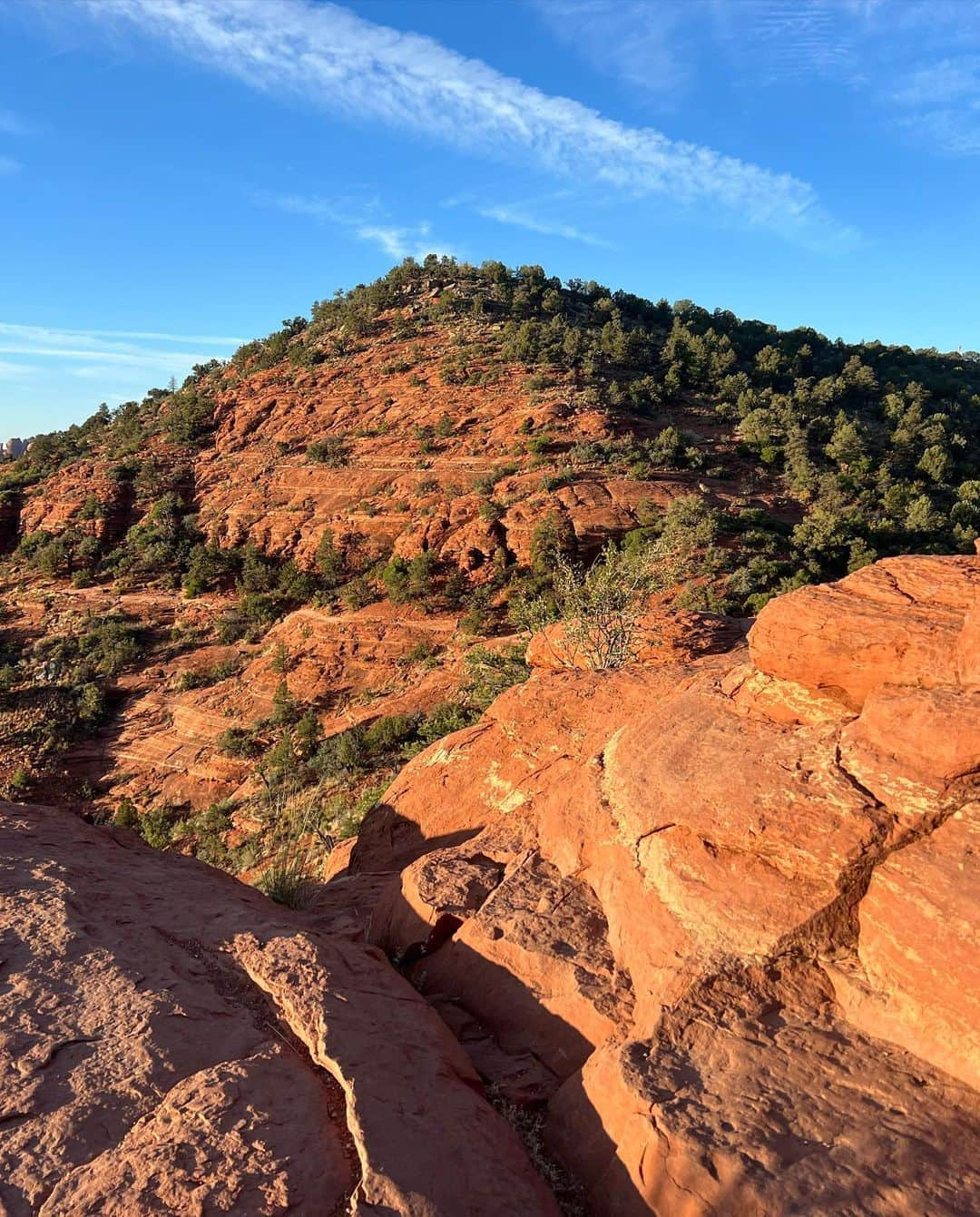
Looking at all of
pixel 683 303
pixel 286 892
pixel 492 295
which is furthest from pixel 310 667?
pixel 683 303

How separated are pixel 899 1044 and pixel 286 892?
7.01 metres

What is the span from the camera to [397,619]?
25.6m

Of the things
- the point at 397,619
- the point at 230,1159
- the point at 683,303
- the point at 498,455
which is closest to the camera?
the point at 230,1159

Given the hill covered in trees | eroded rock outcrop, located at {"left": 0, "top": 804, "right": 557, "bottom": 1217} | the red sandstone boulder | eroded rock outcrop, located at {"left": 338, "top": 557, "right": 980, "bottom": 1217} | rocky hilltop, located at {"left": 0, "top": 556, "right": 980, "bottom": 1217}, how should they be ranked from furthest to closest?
1. the hill covered in trees
2. the red sandstone boulder
3. eroded rock outcrop, located at {"left": 338, "top": 557, "right": 980, "bottom": 1217}
4. rocky hilltop, located at {"left": 0, "top": 556, "right": 980, "bottom": 1217}
5. eroded rock outcrop, located at {"left": 0, "top": 804, "right": 557, "bottom": 1217}

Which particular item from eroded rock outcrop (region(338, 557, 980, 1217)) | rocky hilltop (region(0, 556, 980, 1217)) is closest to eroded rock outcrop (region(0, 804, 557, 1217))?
rocky hilltop (region(0, 556, 980, 1217))

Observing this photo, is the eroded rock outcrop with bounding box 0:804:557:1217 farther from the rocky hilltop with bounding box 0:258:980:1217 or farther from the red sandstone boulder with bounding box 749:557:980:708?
the red sandstone boulder with bounding box 749:557:980:708

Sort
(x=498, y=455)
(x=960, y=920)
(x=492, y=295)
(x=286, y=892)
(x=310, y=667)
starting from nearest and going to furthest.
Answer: (x=960, y=920), (x=286, y=892), (x=310, y=667), (x=498, y=455), (x=492, y=295)

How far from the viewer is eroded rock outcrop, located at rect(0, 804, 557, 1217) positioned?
11.7ft

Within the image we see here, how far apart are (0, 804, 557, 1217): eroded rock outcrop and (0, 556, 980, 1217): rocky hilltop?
20mm

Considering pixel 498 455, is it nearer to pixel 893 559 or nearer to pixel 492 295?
pixel 492 295

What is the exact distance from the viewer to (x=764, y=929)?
486 centimetres

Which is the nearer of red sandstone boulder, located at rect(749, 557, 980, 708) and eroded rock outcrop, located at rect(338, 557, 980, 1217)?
eroded rock outcrop, located at rect(338, 557, 980, 1217)

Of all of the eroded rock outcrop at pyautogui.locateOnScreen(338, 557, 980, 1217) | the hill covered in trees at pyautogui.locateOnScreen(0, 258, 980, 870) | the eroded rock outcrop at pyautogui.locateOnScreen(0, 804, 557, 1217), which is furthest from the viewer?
the hill covered in trees at pyautogui.locateOnScreen(0, 258, 980, 870)

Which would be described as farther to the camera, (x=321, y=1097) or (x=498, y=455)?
(x=498, y=455)
